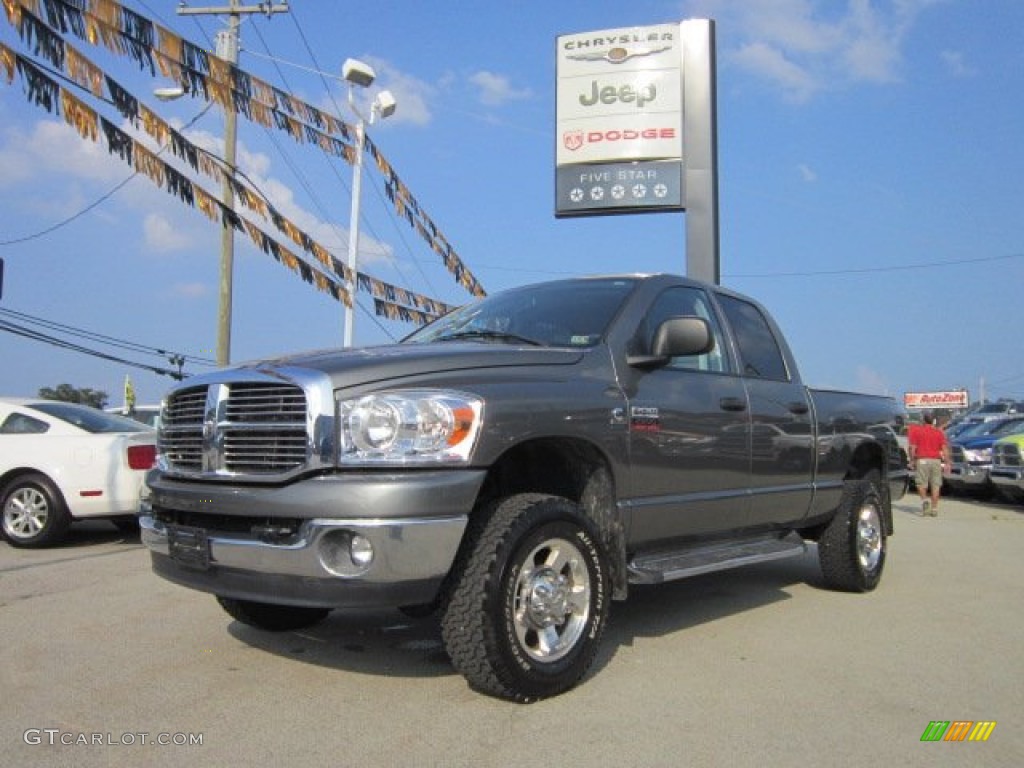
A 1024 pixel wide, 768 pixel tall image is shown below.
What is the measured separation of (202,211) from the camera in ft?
30.6

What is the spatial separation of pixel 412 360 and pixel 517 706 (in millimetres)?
1491

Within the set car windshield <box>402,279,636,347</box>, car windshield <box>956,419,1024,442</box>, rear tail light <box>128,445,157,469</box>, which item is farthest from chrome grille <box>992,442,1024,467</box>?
rear tail light <box>128,445,157,469</box>

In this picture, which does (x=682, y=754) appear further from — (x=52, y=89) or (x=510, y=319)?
(x=52, y=89)

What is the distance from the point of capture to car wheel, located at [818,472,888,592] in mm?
6363

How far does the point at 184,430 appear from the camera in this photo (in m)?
4.16

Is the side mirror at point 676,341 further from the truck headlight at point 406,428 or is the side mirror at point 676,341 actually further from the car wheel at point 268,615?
the car wheel at point 268,615

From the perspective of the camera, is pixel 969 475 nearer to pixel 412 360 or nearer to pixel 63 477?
pixel 63 477

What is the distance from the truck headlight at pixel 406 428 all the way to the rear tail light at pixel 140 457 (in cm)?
558

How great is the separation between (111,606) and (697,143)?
11648 millimetres

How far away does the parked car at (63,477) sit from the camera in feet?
27.4

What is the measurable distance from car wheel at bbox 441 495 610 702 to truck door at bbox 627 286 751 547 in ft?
1.66

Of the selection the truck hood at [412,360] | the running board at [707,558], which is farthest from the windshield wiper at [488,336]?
the running board at [707,558]

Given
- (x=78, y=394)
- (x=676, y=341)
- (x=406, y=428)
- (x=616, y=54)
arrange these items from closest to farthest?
1. (x=406, y=428)
2. (x=676, y=341)
3. (x=616, y=54)
4. (x=78, y=394)

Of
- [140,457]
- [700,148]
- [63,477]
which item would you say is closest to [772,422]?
[140,457]
